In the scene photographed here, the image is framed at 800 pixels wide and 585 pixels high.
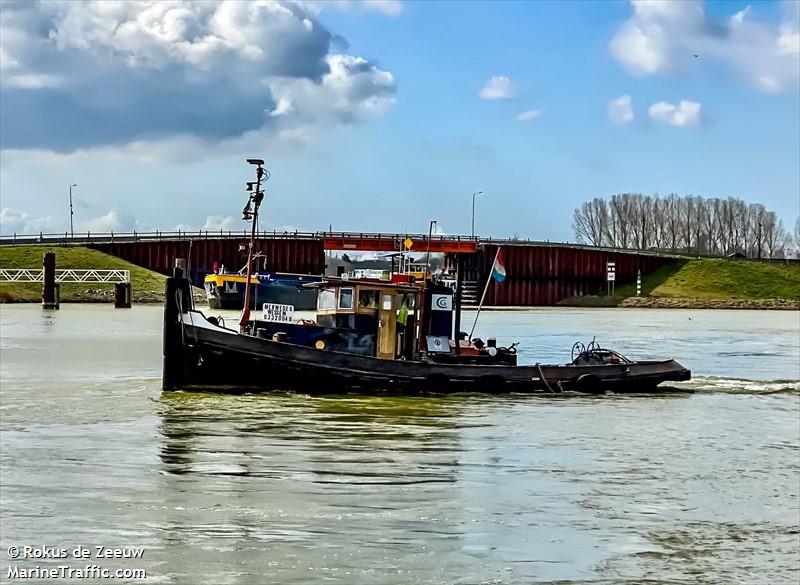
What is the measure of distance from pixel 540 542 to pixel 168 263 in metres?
92.2

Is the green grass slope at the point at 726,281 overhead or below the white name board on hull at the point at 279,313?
overhead

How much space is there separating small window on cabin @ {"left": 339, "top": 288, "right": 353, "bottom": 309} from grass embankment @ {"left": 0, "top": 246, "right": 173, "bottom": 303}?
5811 cm

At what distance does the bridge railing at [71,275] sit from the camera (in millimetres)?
84312

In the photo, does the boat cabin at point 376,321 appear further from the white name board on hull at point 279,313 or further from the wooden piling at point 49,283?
the wooden piling at point 49,283

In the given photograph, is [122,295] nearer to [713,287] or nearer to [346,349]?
[346,349]

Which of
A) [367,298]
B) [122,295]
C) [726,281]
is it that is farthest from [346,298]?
[726,281]

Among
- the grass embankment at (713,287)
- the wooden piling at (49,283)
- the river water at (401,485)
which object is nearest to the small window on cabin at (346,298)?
the river water at (401,485)

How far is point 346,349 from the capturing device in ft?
94.8

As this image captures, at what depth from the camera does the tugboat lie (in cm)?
2805

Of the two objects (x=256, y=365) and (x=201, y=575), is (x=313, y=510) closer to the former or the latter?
(x=201, y=575)

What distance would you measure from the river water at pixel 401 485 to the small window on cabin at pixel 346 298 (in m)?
2.61

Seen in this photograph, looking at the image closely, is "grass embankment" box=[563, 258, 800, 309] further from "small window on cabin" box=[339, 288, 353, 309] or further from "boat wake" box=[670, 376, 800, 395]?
"small window on cabin" box=[339, 288, 353, 309]

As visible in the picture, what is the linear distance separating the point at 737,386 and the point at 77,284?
65.6m

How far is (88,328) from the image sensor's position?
5506cm
